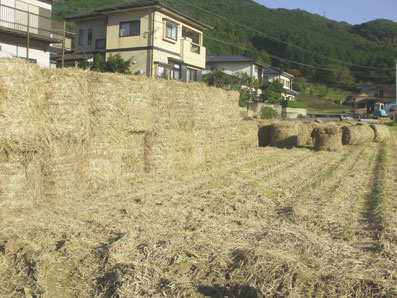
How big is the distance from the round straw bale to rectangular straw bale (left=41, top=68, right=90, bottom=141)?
413 inches

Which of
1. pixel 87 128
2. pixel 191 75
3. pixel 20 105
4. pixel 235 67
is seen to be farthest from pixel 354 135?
pixel 235 67

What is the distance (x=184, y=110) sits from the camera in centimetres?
901

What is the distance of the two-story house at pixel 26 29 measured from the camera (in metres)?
19.2

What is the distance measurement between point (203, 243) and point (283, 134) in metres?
11.8

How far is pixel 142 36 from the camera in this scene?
2584cm

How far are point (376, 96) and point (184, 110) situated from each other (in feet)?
253

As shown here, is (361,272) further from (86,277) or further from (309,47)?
(309,47)

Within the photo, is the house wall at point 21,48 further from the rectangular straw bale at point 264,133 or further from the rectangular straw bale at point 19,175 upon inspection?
the rectangular straw bale at point 19,175

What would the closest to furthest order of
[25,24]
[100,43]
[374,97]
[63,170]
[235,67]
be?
1. [63,170]
2. [25,24]
3. [100,43]
4. [235,67]
5. [374,97]

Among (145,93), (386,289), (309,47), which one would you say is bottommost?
(386,289)

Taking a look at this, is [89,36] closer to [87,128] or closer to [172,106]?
[172,106]

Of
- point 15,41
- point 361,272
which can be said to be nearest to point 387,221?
point 361,272

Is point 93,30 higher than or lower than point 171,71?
higher

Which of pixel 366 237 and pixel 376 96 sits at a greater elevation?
pixel 376 96
